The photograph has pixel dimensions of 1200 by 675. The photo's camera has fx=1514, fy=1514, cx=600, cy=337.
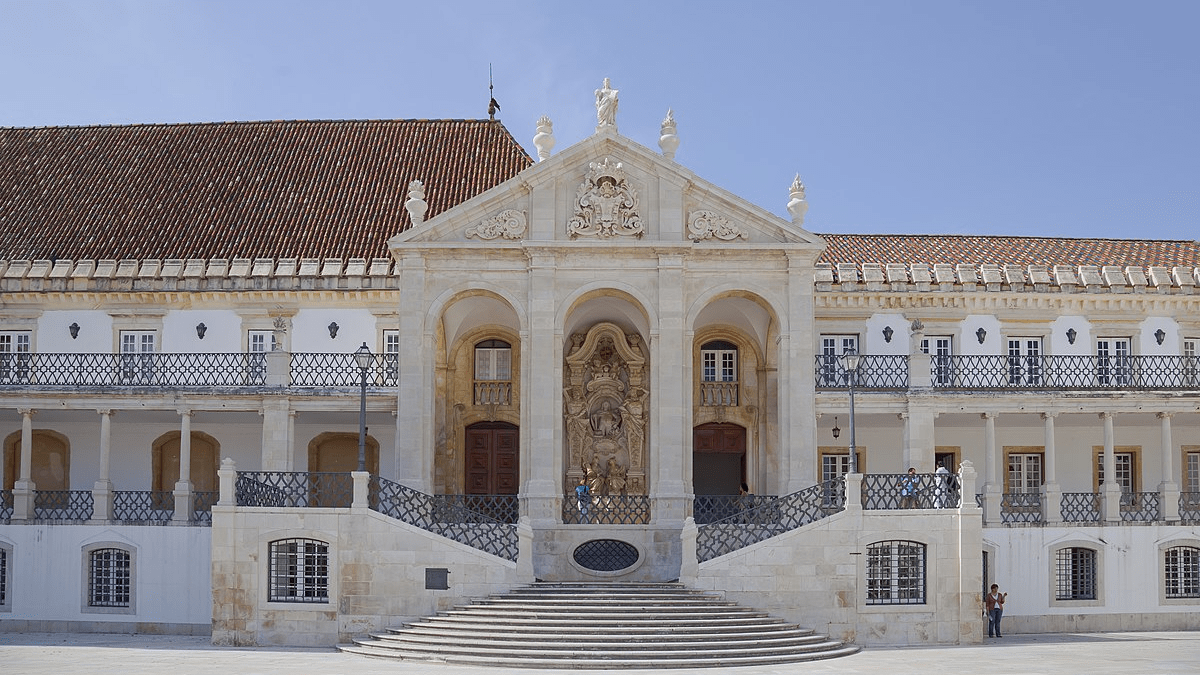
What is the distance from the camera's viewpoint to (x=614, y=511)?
30953 mm

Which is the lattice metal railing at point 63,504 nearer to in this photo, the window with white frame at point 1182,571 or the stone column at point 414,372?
the stone column at point 414,372

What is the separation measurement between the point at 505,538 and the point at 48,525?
11.0m

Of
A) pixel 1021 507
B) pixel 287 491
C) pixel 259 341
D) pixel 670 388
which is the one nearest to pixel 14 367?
pixel 259 341

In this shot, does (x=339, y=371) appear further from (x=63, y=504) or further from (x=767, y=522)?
(x=767, y=522)

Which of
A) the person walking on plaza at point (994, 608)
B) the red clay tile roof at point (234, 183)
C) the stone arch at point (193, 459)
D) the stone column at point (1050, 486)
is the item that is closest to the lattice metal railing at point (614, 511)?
the person walking on plaza at point (994, 608)

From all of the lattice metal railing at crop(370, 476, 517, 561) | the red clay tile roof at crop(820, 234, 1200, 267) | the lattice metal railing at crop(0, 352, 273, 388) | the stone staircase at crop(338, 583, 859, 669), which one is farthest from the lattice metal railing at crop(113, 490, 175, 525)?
the red clay tile roof at crop(820, 234, 1200, 267)

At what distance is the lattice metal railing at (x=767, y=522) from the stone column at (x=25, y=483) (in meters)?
15.3

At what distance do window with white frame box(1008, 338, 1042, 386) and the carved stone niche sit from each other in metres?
8.81

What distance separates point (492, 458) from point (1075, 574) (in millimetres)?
13631

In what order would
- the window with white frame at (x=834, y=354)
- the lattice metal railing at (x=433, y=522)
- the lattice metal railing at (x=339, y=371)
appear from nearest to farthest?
1. the lattice metal railing at (x=433, y=522)
2. the lattice metal railing at (x=339, y=371)
3. the window with white frame at (x=834, y=354)

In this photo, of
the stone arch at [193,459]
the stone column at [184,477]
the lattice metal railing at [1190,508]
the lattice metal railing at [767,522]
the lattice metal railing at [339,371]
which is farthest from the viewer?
the stone arch at [193,459]

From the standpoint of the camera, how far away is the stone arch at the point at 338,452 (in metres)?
36.2

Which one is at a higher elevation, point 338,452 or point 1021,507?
point 338,452

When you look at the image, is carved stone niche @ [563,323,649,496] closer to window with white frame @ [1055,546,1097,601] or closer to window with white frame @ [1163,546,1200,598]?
window with white frame @ [1055,546,1097,601]
